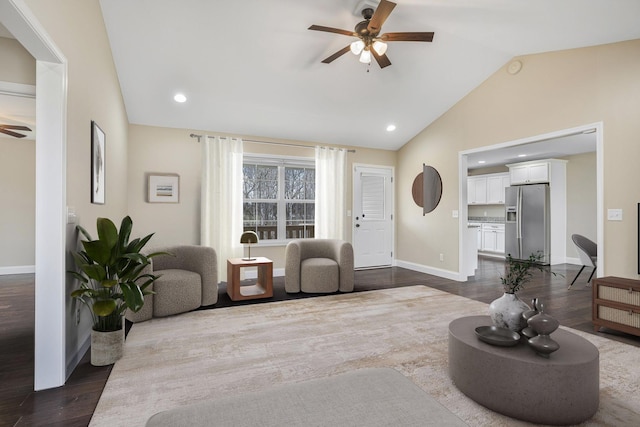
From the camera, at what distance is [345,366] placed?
2428mm

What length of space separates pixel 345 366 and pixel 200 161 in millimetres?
4092

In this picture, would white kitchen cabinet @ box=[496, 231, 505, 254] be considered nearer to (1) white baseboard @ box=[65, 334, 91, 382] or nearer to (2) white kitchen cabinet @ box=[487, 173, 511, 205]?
(2) white kitchen cabinet @ box=[487, 173, 511, 205]

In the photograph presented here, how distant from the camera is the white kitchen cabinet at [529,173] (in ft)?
23.8

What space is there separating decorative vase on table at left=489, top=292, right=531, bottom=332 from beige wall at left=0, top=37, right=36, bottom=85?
428cm

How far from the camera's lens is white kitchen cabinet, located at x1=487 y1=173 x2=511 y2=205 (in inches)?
325

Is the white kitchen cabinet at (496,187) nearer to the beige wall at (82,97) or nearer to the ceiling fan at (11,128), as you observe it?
the beige wall at (82,97)

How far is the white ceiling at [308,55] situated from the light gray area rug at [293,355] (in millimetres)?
2917

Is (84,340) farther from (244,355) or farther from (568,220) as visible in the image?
(568,220)

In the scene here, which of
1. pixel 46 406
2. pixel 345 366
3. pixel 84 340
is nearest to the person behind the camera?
pixel 46 406

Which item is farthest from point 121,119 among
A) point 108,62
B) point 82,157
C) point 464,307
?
point 464,307

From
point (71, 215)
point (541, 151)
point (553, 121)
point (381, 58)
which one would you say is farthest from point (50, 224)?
point (541, 151)

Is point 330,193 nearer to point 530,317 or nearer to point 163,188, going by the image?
point 163,188

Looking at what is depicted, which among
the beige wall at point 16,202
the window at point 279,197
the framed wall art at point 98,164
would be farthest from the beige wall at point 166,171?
the beige wall at point 16,202

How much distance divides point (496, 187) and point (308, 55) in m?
6.58
